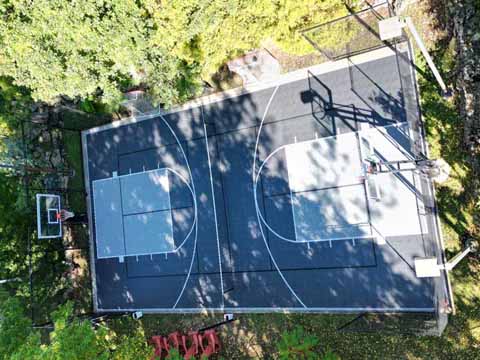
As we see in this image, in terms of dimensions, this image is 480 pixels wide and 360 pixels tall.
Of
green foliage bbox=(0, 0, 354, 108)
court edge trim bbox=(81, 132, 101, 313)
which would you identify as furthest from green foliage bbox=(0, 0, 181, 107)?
court edge trim bbox=(81, 132, 101, 313)

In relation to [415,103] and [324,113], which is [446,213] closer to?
[415,103]

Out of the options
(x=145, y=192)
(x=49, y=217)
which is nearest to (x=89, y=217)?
(x=49, y=217)

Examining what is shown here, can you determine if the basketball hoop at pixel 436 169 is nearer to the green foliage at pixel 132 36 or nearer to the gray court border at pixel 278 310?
the gray court border at pixel 278 310

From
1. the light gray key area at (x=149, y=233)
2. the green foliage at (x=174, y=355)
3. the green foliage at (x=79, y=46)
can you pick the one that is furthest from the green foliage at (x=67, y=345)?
the green foliage at (x=79, y=46)

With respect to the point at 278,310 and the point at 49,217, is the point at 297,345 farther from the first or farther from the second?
the point at 49,217

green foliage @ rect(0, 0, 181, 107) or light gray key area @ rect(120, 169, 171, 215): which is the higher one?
green foliage @ rect(0, 0, 181, 107)

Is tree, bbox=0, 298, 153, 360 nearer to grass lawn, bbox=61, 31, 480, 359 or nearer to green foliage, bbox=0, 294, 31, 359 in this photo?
green foliage, bbox=0, 294, 31, 359
